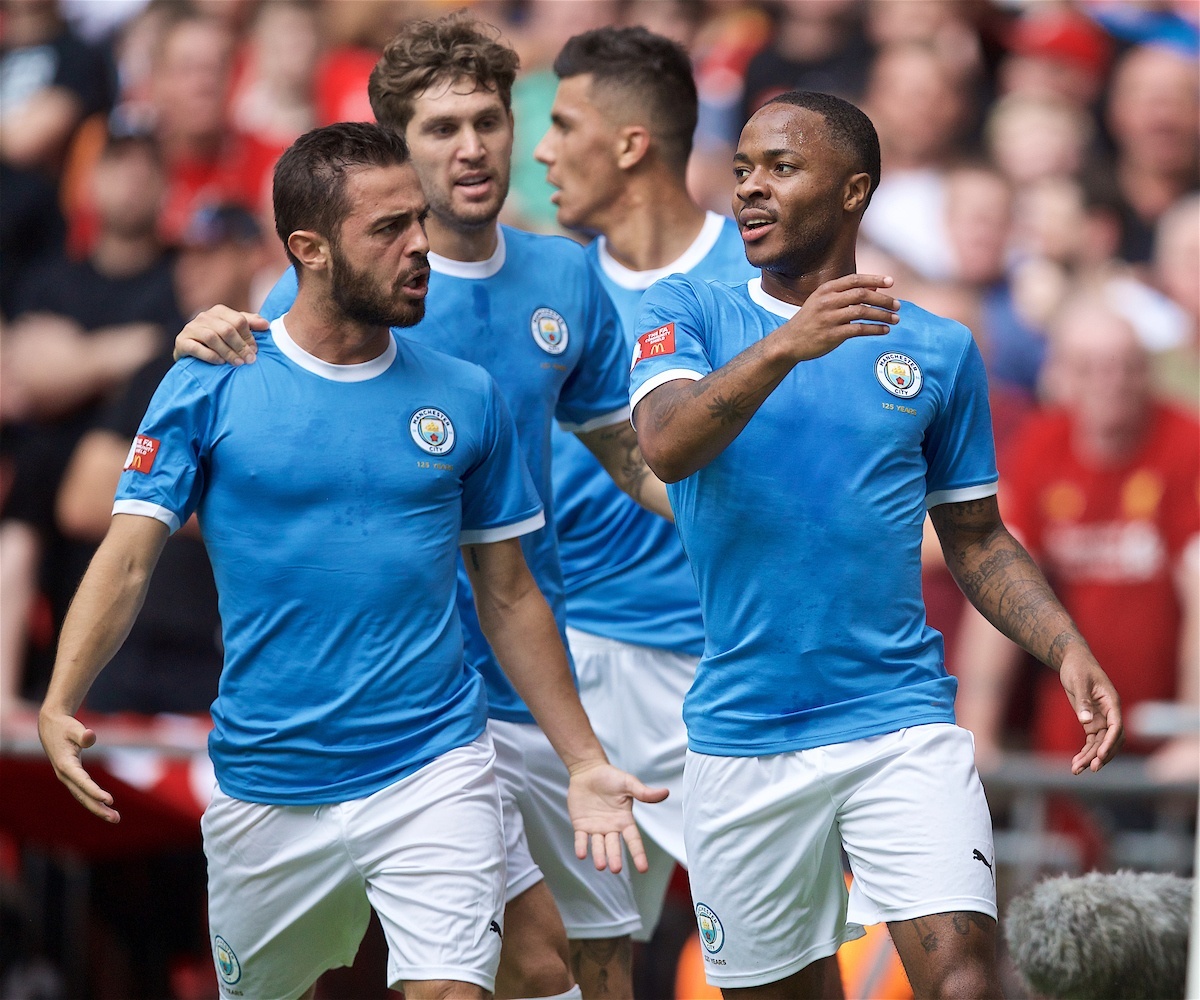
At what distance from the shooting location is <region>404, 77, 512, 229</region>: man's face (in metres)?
4.61

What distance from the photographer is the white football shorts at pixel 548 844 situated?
4.58m

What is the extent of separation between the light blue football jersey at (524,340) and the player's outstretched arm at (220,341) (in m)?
0.47

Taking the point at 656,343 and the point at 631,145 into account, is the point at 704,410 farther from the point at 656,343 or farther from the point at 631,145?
the point at 631,145

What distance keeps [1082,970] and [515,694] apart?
165 cm

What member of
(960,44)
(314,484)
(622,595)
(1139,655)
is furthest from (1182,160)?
(314,484)

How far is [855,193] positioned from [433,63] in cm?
132

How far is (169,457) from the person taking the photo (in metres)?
3.88

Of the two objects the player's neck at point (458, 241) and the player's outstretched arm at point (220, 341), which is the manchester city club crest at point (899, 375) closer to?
the player's neck at point (458, 241)

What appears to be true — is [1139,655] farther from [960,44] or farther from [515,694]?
[515,694]

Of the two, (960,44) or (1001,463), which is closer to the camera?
(1001,463)

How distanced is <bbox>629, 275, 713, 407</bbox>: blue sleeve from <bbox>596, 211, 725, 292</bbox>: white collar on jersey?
134cm

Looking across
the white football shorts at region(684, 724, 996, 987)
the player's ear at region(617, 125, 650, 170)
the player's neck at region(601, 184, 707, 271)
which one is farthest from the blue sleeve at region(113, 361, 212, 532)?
the player's ear at region(617, 125, 650, 170)

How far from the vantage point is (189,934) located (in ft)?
25.5

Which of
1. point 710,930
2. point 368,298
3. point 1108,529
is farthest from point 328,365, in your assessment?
point 1108,529
